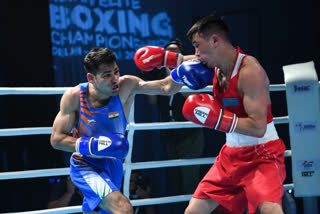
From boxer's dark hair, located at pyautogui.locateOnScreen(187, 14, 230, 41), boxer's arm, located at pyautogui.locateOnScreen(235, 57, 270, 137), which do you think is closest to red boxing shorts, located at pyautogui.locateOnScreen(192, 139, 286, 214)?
boxer's arm, located at pyautogui.locateOnScreen(235, 57, 270, 137)

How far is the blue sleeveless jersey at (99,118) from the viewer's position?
2486mm

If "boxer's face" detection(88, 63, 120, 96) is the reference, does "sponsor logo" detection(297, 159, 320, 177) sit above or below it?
below

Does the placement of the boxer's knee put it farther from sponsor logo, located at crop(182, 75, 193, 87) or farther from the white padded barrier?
the white padded barrier

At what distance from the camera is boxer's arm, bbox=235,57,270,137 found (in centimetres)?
205

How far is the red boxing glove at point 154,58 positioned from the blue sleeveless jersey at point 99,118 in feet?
0.95

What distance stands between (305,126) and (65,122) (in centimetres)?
165

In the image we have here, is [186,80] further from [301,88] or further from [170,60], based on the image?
[301,88]

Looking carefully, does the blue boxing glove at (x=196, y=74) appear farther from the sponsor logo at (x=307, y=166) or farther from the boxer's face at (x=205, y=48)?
the sponsor logo at (x=307, y=166)

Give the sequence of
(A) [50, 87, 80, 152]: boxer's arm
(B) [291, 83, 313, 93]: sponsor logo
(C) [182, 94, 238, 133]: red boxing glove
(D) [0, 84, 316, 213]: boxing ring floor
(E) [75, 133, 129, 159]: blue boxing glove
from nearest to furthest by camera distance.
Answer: (C) [182, 94, 238, 133]: red boxing glove < (E) [75, 133, 129, 159]: blue boxing glove < (A) [50, 87, 80, 152]: boxer's arm < (D) [0, 84, 316, 213]: boxing ring floor < (B) [291, 83, 313, 93]: sponsor logo

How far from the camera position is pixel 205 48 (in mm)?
2219

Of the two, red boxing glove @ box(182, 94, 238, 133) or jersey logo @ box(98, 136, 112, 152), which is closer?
red boxing glove @ box(182, 94, 238, 133)

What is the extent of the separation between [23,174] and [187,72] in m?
1.20

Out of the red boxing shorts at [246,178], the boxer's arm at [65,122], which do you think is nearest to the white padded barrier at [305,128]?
the red boxing shorts at [246,178]

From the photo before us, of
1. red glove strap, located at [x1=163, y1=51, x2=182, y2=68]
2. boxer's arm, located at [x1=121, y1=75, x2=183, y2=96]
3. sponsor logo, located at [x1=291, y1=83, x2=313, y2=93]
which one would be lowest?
sponsor logo, located at [x1=291, y1=83, x2=313, y2=93]
